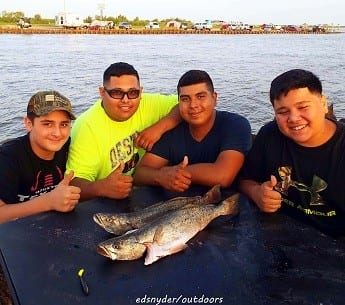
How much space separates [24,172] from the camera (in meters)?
3.54

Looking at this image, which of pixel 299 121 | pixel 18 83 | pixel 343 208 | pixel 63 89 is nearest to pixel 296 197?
pixel 343 208

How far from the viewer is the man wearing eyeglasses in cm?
390

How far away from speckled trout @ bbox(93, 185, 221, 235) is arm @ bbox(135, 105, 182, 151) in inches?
43.8

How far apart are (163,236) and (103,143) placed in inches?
69.5

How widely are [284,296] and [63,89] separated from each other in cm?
1821

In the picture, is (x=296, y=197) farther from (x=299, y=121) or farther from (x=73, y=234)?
(x=73, y=234)

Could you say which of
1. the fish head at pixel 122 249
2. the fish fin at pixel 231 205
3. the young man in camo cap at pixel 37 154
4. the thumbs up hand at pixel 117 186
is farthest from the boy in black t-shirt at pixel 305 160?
the young man in camo cap at pixel 37 154

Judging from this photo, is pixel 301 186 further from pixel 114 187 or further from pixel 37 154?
pixel 37 154

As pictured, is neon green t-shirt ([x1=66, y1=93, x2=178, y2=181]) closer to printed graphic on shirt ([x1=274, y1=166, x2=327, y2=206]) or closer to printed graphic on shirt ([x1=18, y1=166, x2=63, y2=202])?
printed graphic on shirt ([x1=18, y1=166, x2=63, y2=202])

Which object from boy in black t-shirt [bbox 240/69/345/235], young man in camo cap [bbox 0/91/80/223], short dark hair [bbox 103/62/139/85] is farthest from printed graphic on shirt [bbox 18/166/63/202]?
boy in black t-shirt [bbox 240/69/345/235]

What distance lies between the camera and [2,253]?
2.54 meters

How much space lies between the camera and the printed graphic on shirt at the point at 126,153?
13.5 ft

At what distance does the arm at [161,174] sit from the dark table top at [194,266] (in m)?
0.64

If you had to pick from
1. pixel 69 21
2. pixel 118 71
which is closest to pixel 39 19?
pixel 69 21
